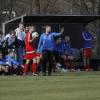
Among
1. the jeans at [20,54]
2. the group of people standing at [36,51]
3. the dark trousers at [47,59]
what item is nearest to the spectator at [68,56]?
the group of people standing at [36,51]

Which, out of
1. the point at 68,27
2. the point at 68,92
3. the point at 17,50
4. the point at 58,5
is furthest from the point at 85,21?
the point at 58,5

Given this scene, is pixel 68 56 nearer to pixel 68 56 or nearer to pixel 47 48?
pixel 68 56

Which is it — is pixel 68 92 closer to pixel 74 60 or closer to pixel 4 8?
pixel 74 60

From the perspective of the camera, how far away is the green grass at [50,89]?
14.4 meters

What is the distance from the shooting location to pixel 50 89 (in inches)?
644

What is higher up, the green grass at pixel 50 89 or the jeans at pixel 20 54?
the jeans at pixel 20 54

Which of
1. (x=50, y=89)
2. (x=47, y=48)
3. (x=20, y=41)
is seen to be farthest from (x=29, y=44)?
(x=50, y=89)

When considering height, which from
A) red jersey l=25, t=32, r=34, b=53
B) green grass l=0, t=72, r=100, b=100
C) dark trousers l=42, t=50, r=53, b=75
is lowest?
green grass l=0, t=72, r=100, b=100

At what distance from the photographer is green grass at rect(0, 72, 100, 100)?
14.4 m

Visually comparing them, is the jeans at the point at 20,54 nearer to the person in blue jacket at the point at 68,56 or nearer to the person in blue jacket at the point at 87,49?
the person in blue jacket at the point at 68,56

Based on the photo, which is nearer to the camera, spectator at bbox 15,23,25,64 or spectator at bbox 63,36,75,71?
spectator at bbox 15,23,25,64

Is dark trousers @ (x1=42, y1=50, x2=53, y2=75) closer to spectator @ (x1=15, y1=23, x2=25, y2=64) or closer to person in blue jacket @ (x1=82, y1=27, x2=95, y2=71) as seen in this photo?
spectator @ (x1=15, y1=23, x2=25, y2=64)

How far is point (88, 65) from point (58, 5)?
3561 centimetres

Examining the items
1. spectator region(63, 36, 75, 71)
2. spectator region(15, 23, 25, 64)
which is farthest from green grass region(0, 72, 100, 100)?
spectator region(63, 36, 75, 71)
